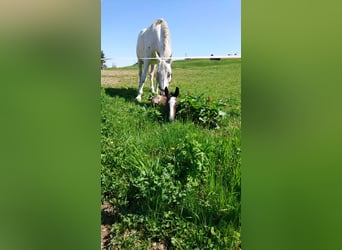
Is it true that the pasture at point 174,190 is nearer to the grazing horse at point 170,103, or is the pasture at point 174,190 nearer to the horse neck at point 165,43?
the grazing horse at point 170,103

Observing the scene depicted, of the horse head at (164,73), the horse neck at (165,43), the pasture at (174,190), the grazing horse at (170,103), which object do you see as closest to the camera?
the pasture at (174,190)

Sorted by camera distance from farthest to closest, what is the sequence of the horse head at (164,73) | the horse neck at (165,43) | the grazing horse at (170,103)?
the horse neck at (165,43)
the horse head at (164,73)
the grazing horse at (170,103)

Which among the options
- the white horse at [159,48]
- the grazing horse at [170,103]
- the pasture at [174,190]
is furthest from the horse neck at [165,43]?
Result: the pasture at [174,190]

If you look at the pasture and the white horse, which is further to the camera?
the white horse

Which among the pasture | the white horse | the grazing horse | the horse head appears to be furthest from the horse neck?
the pasture

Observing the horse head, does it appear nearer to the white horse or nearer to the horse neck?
the white horse

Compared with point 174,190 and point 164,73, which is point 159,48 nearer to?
point 164,73

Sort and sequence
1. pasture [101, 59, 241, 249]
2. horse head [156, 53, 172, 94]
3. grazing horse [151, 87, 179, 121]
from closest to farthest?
pasture [101, 59, 241, 249], grazing horse [151, 87, 179, 121], horse head [156, 53, 172, 94]
